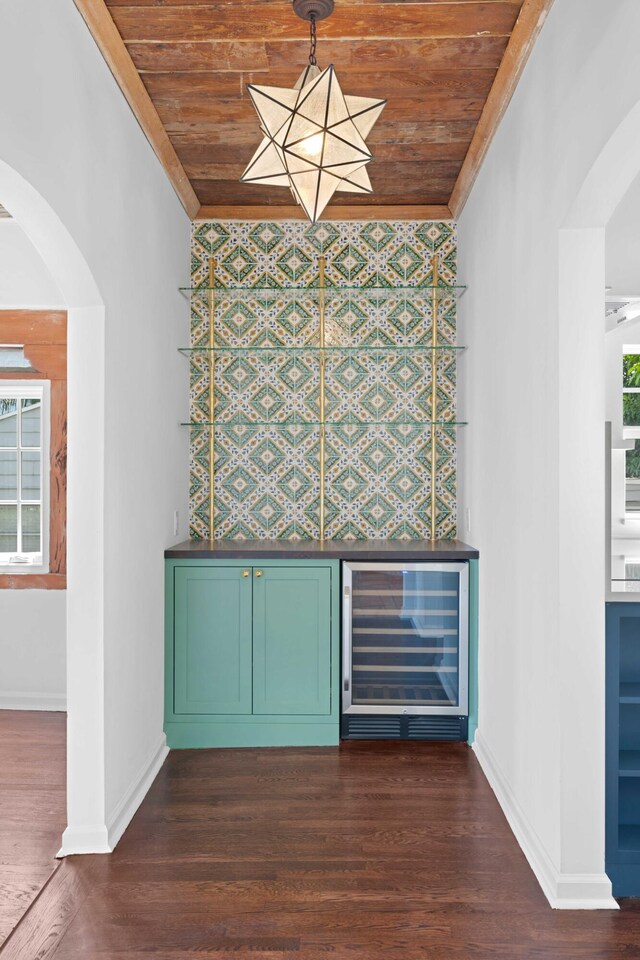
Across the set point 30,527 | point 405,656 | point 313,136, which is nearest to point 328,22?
point 313,136

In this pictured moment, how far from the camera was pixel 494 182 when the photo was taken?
3.14 metres

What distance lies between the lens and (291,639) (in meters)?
3.54

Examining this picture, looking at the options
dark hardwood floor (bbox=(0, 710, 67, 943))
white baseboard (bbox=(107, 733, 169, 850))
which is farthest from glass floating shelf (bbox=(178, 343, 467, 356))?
dark hardwood floor (bbox=(0, 710, 67, 943))

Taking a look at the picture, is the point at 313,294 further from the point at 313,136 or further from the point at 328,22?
the point at 313,136

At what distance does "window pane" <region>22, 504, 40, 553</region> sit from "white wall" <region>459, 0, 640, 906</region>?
9.72 feet

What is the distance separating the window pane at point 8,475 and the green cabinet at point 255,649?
1.44 metres

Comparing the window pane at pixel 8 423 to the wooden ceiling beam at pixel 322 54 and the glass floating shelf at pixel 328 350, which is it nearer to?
the glass floating shelf at pixel 328 350

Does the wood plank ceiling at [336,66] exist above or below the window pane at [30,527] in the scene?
above

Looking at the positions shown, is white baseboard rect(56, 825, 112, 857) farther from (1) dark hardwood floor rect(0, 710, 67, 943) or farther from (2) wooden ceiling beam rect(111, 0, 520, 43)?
(2) wooden ceiling beam rect(111, 0, 520, 43)

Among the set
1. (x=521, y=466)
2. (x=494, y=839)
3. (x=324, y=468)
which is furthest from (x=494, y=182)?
(x=494, y=839)

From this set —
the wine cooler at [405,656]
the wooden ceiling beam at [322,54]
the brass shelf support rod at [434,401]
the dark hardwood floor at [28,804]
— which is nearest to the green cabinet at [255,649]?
the wine cooler at [405,656]

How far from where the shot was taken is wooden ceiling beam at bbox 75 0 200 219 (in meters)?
2.33

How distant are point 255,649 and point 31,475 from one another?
6.22ft

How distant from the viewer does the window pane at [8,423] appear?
4266 millimetres
